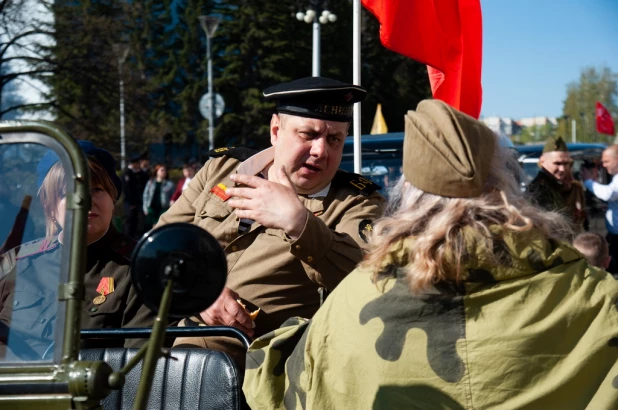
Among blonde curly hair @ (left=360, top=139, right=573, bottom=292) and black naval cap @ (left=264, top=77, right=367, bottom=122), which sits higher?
black naval cap @ (left=264, top=77, right=367, bottom=122)

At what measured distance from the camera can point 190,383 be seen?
3.01m

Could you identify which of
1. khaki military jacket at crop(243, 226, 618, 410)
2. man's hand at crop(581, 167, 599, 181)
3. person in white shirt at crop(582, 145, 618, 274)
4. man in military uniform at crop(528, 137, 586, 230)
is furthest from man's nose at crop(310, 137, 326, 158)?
man's hand at crop(581, 167, 599, 181)

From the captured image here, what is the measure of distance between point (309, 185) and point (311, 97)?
349 mm

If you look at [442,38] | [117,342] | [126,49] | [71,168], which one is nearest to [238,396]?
[117,342]

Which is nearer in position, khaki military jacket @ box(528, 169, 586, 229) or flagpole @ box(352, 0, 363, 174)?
flagpole @ box(352, 0, 363, 174)

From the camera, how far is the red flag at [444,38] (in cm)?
492

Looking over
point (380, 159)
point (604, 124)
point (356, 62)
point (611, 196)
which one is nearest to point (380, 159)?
point (380, 159)

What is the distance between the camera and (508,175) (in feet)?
7.93

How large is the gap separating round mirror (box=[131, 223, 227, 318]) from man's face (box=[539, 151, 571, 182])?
7668 mm

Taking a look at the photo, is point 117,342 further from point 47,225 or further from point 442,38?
point 442,38

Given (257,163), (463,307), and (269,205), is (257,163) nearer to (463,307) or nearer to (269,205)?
(269,205)

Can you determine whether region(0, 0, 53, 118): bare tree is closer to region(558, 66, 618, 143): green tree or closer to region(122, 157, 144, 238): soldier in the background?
region(122, 157, 144, 238): soldier in the background

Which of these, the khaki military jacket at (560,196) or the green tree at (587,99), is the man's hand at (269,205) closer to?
the khaki military jacket at (560,196)

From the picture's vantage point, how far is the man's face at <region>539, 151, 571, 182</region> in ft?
29.6
